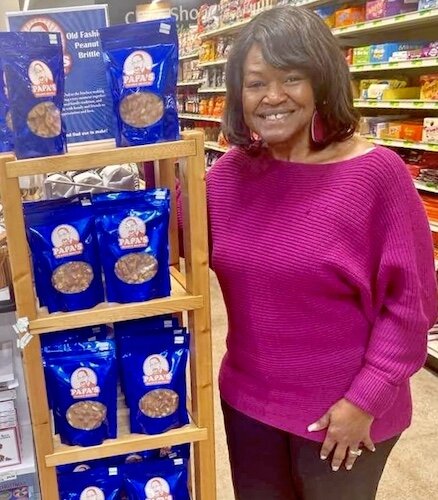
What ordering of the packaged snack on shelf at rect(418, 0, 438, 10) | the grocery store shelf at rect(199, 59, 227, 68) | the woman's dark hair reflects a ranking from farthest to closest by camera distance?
the grocery store shelf at rect(199, 59, 227, 68) → the packaged snack on shelf at rect(418, 0, 438, 10) → the woman's dark hair

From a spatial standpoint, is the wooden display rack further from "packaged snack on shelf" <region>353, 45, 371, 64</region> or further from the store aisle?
"packaged snack on shelf" <region>353, 45, 371, 64</region>

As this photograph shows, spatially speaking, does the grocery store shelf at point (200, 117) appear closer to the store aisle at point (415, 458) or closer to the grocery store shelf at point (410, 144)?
the grocery store shelf at point (410, 144)

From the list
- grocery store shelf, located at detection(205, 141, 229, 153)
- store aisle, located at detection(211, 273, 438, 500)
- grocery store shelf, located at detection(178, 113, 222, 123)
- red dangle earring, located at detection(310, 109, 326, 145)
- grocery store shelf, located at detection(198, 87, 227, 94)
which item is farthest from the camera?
grocery store shelf, located at detection(178, 113, 222, 123)

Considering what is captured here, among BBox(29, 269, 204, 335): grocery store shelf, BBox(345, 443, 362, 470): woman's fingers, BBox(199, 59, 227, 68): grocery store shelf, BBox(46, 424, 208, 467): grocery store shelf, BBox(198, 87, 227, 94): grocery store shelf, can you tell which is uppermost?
BBox(199, 59, 227, 68): grocery store shelf

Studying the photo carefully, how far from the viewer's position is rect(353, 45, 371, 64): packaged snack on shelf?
12.0ft

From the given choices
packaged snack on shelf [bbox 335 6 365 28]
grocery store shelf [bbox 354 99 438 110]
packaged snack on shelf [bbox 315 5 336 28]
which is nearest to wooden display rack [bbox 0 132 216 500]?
grocery store shelf [bbox 354 99 438 110]

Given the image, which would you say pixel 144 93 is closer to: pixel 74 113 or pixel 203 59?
pixel 74 113

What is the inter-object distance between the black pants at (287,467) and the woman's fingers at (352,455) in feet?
0.06

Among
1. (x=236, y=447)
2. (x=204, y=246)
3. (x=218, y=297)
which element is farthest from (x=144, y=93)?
(x=218, y=297)

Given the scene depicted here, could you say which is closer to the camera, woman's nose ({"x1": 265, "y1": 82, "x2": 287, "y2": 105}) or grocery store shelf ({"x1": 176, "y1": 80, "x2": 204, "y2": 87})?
woman's nose ({"x1": 265, "y1": 82, "x2": 287, "y2": 105})

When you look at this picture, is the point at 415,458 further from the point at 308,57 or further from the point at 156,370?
the point at 308,57

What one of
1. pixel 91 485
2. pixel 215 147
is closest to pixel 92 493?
pixel 91 485

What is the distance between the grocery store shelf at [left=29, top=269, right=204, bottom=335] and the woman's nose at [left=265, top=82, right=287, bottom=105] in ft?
1.48

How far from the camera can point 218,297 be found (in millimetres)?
4836
